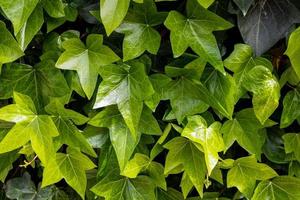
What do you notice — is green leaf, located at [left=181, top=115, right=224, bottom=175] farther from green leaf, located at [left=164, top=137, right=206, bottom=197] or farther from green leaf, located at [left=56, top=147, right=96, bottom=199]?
green leaf, located at [left=56, top=147, right=96, bottom=199]

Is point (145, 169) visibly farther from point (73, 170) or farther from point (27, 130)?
point (27, 130)

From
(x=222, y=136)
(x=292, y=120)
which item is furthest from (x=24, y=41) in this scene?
(x=292, y=120)

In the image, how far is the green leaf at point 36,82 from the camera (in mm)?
1023

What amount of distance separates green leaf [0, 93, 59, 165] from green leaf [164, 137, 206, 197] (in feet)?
0.88

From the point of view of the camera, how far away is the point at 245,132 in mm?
1070

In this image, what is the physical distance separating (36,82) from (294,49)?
571 millimetres

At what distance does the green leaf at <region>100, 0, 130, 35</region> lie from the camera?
35.3 inches

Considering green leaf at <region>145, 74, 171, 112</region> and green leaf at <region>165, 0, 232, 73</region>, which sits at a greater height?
green leaf at <region>165, 0, 232, 73</region>

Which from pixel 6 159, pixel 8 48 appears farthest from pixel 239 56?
pixel 6 159

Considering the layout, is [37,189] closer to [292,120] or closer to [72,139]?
[72,139]

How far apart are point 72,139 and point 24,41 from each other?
0.78ft

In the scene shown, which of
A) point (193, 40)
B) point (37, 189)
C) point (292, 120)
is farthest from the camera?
point (37, 189)

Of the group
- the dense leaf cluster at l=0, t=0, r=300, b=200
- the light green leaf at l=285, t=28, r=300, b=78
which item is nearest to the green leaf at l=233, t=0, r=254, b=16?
the dense leaf cluster at l=0, t=0, r=300, b=200

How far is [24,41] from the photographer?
0.97 metres
